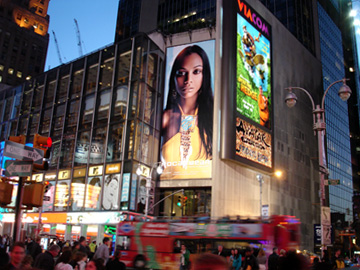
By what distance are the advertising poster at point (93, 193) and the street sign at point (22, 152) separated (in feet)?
118

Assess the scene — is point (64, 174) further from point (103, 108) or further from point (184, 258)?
point (184, 258)

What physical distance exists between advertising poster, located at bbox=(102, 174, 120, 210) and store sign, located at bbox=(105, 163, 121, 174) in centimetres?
46

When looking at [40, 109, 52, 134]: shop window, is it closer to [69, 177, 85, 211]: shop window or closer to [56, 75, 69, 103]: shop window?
[56, 75, 69, 103]: shop window

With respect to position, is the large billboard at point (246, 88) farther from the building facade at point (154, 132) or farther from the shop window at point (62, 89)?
the shop window at point (62, 89)

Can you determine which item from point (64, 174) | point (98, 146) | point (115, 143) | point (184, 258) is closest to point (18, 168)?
point (184, 258)

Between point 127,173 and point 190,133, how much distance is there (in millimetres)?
8721

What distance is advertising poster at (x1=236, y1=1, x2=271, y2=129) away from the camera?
154 ft

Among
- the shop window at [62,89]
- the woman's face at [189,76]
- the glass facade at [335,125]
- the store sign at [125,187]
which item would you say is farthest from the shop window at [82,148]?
the glass facade at [335,125]

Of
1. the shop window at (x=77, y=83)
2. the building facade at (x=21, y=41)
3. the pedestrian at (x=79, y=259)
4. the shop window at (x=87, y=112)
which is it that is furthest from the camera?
the building facade at (x=21, y=41)

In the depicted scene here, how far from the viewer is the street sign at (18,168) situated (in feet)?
26.0

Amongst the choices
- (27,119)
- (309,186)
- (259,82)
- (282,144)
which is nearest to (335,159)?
(309,186)

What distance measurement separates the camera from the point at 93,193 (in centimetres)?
4444

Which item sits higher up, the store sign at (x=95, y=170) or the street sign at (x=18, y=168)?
the store sign at (x=95, y=170)

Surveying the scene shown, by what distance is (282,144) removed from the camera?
5434 cm
